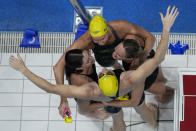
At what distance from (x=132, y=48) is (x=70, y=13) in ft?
8.21

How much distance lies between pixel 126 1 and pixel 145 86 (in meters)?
2.07


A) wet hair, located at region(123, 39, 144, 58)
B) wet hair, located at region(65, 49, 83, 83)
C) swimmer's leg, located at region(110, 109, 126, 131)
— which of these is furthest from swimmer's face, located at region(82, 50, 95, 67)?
swimmer's leg, located at region(110, 109, 126, 131)

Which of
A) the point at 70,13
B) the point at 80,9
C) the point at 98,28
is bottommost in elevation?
the point at 98,28

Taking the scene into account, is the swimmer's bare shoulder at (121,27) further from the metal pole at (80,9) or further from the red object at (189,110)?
the red object at (189,110)

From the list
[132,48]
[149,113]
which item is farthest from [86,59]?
[149,113]

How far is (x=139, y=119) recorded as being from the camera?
4691 mm

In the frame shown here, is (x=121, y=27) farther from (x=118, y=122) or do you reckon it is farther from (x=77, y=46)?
(x=118, y=122)

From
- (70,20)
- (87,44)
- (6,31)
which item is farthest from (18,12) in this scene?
(87,44)

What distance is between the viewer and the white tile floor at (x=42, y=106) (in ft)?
15.4

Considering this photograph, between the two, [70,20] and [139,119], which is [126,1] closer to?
[70,20]

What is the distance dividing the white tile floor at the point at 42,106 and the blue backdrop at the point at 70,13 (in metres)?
0.70

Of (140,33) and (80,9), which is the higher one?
(80,9)

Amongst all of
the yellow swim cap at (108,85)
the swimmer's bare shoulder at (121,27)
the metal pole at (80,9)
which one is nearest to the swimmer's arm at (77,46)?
the swimmer's bare shoulder at (121,27)

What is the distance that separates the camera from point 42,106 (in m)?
4.82
